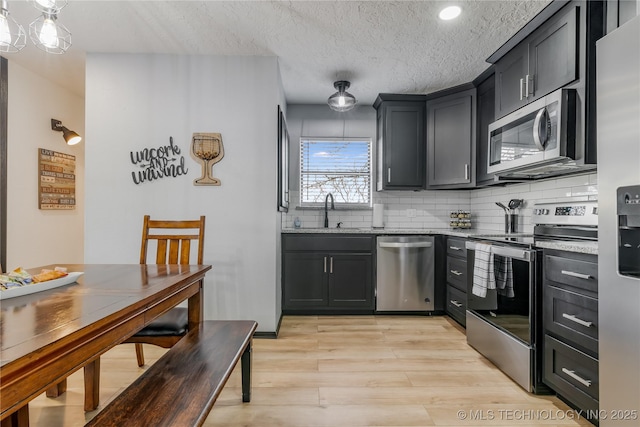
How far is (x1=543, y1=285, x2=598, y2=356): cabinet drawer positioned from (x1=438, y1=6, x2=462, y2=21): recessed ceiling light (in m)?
1.88

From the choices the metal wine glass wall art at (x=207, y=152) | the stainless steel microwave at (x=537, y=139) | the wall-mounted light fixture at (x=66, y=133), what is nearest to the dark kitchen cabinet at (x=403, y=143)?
the stainless steel microwave at (x=537, y=139)

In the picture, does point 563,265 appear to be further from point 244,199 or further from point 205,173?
point 205,173

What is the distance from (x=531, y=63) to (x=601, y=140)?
3.94 ft

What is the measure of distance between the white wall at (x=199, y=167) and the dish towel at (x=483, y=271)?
1650mm

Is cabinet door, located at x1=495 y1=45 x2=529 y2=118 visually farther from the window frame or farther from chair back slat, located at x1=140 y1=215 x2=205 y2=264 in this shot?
chair back slat, located at x1=140 y1=215 x2=205 y2=264

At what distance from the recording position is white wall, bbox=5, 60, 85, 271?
3.26 metres

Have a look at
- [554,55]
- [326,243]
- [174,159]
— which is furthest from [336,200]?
[554,55]

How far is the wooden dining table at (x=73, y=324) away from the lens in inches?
29.8

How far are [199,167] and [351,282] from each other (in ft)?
6.28

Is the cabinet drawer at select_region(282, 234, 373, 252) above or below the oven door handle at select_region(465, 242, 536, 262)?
below

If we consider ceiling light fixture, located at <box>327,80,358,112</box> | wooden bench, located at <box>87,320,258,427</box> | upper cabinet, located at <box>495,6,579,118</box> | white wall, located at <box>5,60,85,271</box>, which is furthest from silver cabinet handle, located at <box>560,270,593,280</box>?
white wall, located at <box>5,60,85,271</box>

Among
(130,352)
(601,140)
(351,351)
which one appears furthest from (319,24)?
(130,352)

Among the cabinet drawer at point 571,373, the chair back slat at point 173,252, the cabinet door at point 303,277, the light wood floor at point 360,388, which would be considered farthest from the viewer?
the cabinet door at point 303,277

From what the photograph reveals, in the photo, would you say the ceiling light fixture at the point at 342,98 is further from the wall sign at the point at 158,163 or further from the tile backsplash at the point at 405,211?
the wall sign at the point at 158,163
